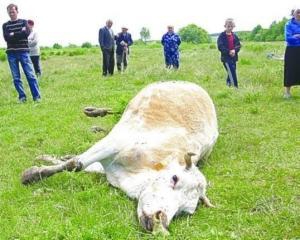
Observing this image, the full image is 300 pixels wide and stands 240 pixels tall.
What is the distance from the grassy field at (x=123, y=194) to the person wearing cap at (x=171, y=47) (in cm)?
619

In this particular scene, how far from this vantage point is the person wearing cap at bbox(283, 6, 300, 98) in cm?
1054

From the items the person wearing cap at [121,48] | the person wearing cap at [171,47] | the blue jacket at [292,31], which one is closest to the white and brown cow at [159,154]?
the blue jacket at [292,31]

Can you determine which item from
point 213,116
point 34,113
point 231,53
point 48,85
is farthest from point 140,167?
point 48,85

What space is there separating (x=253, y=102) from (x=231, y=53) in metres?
2.20

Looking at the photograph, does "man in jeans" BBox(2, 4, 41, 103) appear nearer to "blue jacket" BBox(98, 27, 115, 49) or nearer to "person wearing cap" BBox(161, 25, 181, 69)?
"blue jacket" BBox(98, 27, 115, 49)

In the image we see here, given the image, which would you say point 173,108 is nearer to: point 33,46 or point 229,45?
point 229,45

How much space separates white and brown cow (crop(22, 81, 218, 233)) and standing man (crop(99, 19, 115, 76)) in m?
9.81

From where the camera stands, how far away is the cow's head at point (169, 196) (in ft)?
13.6

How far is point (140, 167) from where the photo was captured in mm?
5164

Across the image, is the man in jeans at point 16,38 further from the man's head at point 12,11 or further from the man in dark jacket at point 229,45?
the man in dark jacket at point 229,45

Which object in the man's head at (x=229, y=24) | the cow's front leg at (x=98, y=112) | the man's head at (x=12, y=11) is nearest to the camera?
the cow's front leg at (x=98, y=112)

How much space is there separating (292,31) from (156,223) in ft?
24.4

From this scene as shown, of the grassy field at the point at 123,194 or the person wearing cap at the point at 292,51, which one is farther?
the person wearing cap at the point at 292,51

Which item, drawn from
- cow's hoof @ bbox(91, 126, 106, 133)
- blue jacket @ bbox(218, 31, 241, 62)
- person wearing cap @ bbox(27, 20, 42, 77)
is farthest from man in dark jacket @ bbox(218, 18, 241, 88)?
person wearing cap @ bbox(27, 20, 42, 77)
